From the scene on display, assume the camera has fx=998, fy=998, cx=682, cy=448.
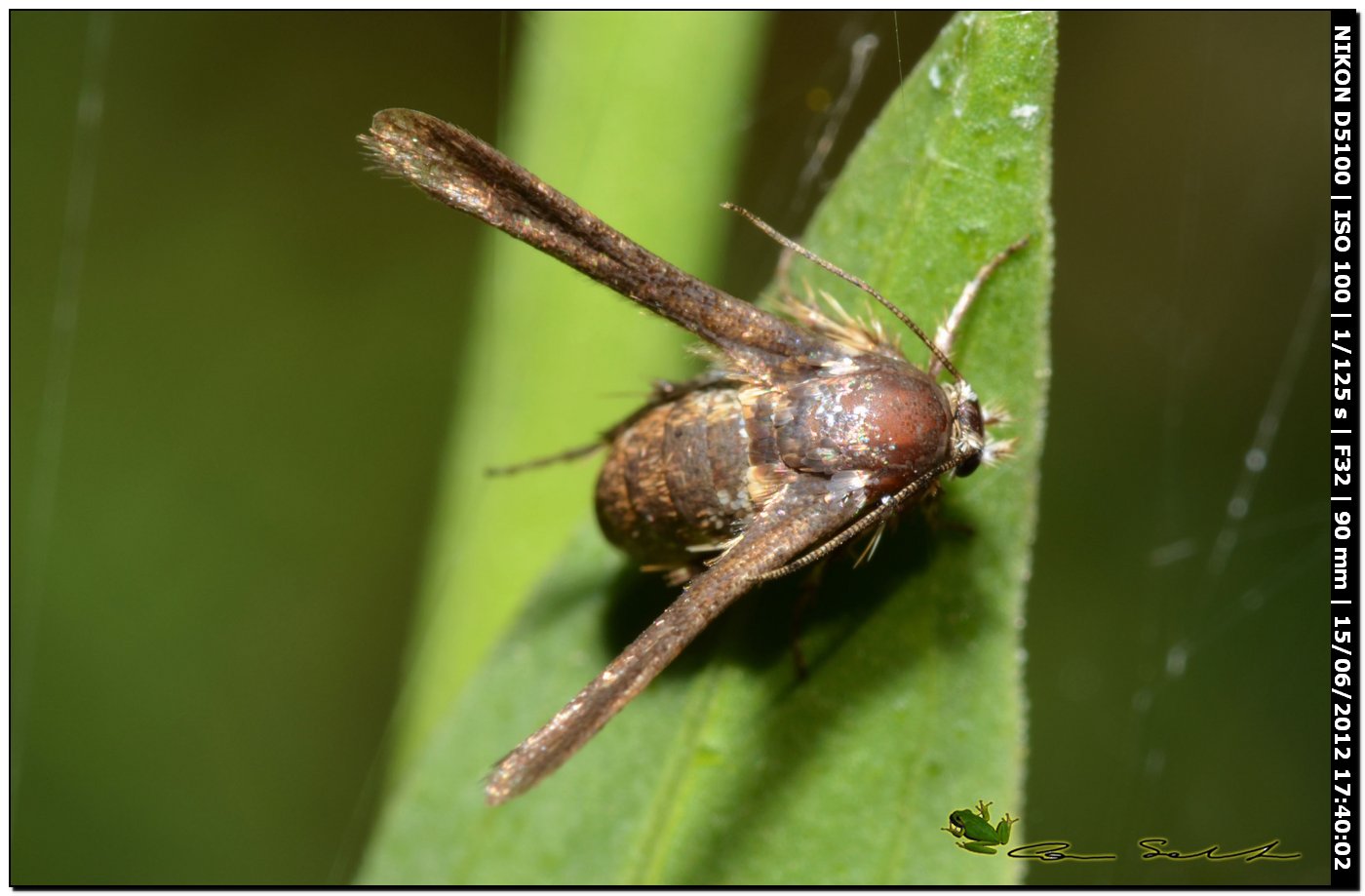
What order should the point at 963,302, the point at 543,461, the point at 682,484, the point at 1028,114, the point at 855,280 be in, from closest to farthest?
the point at 1028,114 → the point at 855,280 → the point at 963,302 → the point at 682,484 → the point at 543,461

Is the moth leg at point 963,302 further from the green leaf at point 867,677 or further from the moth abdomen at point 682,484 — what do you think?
the moth abdomen at point 682,484

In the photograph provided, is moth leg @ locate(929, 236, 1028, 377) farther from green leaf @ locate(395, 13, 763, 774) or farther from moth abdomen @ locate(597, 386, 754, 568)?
green leaf @ locate(395, 13, 763, 774)

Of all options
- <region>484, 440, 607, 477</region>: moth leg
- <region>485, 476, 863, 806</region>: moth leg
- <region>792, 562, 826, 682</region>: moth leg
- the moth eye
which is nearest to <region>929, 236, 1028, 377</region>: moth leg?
the moth eye

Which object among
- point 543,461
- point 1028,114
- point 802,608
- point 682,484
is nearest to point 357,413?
point 543,461

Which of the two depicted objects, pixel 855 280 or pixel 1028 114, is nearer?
pixel 1028 114

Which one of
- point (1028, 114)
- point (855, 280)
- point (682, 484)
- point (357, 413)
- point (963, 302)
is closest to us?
point (1028, 114)

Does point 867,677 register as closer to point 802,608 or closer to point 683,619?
point 802,608

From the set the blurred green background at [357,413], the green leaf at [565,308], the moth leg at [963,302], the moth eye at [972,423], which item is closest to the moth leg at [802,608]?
the moth eye at [972,423]
